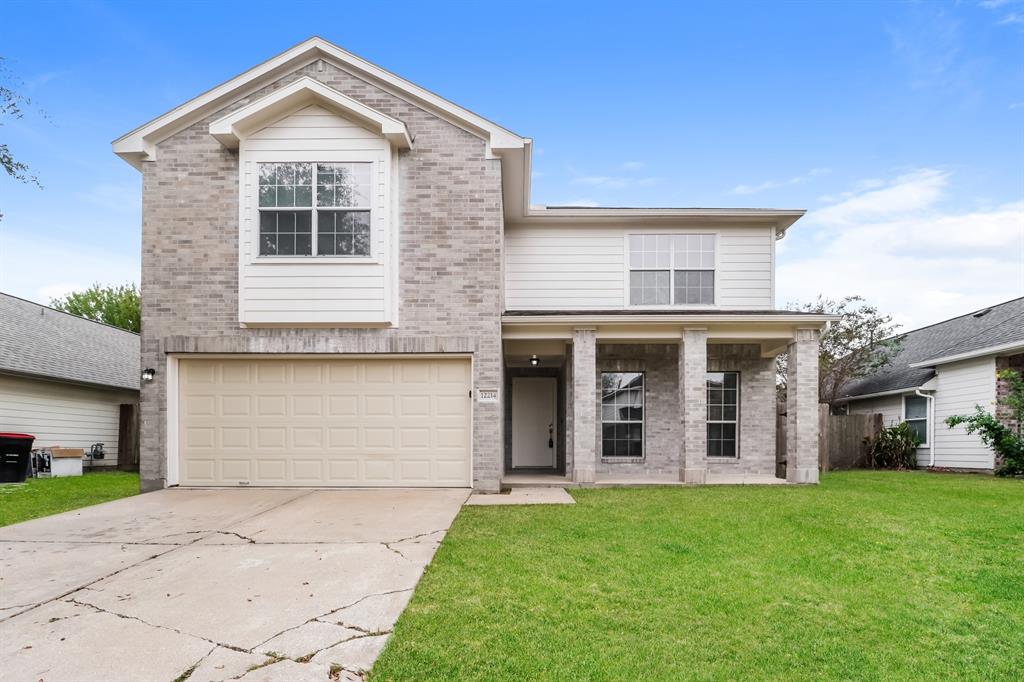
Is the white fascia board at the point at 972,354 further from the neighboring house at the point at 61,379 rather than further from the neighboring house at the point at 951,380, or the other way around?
the neighboring house at the point at 61,379

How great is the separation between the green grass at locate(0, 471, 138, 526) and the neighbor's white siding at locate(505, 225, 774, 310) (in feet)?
27.6

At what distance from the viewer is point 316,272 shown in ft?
33.1

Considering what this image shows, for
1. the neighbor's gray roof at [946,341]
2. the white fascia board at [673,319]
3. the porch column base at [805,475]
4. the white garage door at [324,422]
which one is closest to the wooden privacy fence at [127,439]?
the white garage door at [324,422]

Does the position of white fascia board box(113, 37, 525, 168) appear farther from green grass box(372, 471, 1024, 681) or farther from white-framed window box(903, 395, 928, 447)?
white-framed window box(903, 395, 928, 447)

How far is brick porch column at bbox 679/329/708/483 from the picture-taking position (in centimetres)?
1135

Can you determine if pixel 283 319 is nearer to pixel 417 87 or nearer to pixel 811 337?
pixel 417 87

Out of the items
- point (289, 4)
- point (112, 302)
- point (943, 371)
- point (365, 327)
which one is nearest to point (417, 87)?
point (365, 327)

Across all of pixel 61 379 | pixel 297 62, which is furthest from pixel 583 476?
pixel 61 379

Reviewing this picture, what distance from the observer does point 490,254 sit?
34.3ft

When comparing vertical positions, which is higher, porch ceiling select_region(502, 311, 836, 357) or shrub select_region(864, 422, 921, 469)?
porch ceiling select_region(502, 311, 836, 357)

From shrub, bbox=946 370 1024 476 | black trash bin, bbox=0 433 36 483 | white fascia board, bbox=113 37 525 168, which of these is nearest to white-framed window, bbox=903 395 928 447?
shrub, bbox=946 370 1024 476

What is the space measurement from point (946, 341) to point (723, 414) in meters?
9.62

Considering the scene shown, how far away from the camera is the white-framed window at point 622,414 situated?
13508mm

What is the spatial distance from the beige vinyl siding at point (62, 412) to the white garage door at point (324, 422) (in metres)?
7.59
